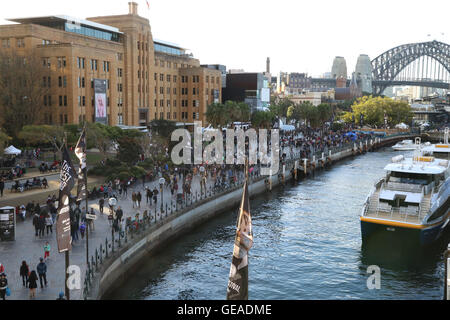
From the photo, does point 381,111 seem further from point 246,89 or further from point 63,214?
point 63,214

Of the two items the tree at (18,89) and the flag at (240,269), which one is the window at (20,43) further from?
the flag at (240,269)

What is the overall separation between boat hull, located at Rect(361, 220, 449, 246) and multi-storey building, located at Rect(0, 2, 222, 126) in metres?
53.6

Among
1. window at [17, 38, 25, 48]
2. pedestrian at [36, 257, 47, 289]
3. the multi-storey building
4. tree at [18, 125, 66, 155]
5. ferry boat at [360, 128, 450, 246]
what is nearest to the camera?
pedestrian at [36, 257, 47, 289]

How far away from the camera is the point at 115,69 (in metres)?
85.9

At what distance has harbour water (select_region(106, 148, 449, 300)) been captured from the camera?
26781mm

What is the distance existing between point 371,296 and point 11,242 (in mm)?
21433

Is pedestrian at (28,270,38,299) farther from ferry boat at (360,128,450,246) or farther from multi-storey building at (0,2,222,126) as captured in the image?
multi-storey building at (0,2,222,126)

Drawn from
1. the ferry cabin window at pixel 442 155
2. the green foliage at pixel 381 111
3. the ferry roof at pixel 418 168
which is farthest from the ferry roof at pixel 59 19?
the green foliage at pixel 381 111

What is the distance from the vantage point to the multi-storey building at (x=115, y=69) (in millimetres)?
73312

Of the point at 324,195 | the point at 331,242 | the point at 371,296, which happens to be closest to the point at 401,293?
the point at 371,296

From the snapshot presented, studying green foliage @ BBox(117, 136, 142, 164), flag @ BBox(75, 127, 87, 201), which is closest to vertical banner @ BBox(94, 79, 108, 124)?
green foliage @ BBox(117, 136, 142, 164)

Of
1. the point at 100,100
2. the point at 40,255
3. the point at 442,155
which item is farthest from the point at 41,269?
the point at 100,100
